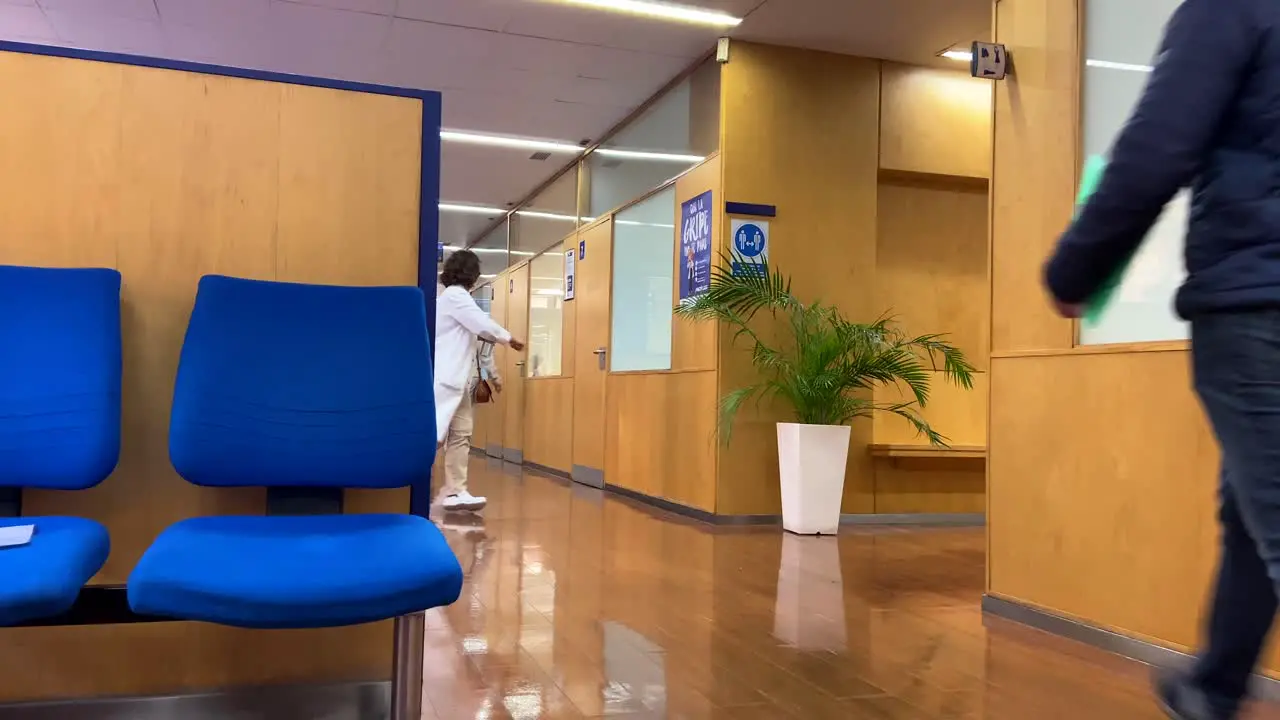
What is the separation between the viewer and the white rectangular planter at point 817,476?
5.45 metres

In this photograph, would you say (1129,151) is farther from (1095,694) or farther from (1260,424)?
(1095,694)

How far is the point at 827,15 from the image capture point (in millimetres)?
5527

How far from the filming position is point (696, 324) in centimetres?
623

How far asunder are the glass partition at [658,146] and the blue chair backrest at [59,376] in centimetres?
452

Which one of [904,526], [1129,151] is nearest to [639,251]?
[904,526]

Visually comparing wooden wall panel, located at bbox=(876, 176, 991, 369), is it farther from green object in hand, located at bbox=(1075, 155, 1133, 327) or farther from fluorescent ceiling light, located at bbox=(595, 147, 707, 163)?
green object in hand, located at bbox=(1075, 155, 1133, 327)

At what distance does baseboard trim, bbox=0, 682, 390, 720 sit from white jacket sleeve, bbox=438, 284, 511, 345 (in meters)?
3.75

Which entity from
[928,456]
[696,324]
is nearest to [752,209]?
[696,324]

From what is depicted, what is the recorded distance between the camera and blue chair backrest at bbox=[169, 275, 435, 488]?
1.95 m

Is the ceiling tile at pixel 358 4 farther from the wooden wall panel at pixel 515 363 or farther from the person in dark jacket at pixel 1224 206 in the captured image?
the wooden wall panel at pixel 515 363

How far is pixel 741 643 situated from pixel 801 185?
146 inches

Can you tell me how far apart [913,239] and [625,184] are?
236 cm

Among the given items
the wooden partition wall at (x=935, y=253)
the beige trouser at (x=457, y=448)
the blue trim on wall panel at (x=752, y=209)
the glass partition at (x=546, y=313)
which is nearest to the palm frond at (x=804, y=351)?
the blue trim on wall panel at (x=752, y=209)

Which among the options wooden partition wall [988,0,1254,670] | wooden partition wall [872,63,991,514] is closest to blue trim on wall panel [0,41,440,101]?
wooden partition wall [988,0,1254,670]
